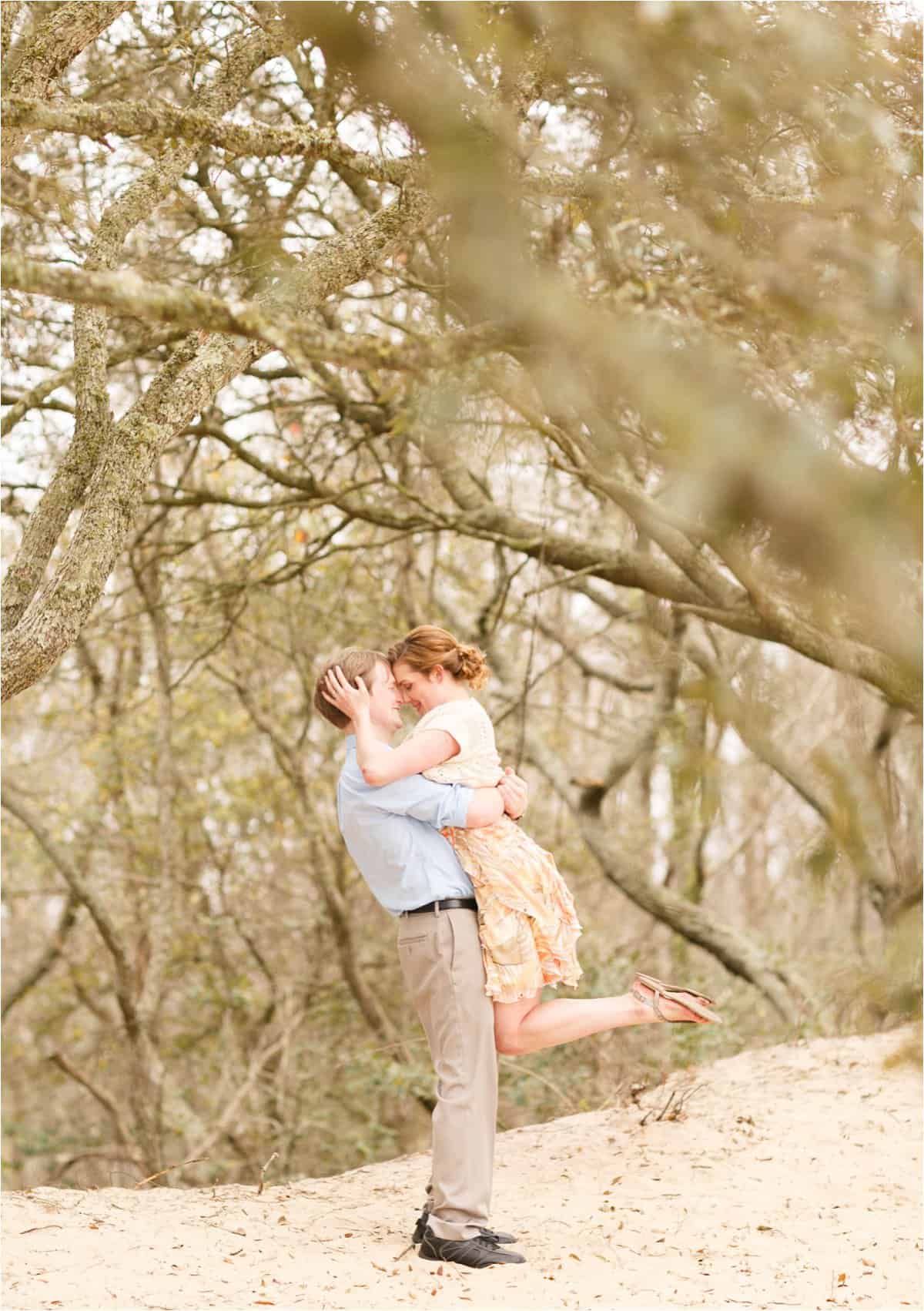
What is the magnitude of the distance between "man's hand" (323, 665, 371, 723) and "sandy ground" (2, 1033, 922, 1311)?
1.43 metres

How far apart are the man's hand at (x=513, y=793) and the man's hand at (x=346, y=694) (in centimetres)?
44

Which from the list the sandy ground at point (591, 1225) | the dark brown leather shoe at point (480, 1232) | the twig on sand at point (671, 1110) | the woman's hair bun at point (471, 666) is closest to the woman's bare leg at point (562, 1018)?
the dark brown leather shoe at point (480, 1232)

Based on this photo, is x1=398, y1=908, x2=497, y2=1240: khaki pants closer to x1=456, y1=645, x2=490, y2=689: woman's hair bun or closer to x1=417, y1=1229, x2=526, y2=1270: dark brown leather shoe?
x1=417, y1=1229, x2=526, y2=1270: dark brown leather shoe

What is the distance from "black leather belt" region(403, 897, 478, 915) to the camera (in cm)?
332

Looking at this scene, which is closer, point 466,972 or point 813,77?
point 813,77

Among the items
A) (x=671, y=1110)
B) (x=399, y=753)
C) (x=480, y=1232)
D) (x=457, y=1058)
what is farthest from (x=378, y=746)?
(x=671, y=1110)

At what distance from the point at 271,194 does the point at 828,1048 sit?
4503 mm

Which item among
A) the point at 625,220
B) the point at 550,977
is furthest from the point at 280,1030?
the point at 625,220

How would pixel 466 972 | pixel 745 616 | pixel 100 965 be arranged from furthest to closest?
pixel 100 965 → pixel 745 616 → pixel 466 972

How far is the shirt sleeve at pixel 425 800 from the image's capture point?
3.27 meters

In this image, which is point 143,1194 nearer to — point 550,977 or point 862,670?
point 550,977

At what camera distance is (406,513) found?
21.4 feet

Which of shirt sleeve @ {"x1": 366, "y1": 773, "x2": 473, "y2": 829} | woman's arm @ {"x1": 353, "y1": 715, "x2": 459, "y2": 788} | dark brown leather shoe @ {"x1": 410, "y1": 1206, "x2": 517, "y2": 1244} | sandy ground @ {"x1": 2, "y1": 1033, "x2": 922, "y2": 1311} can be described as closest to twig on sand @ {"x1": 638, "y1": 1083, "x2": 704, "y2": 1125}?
sandy ground @ {"x1": 2, "y1": 1033, "x2": 922, "y2": 1311}

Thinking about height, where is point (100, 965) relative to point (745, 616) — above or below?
below
